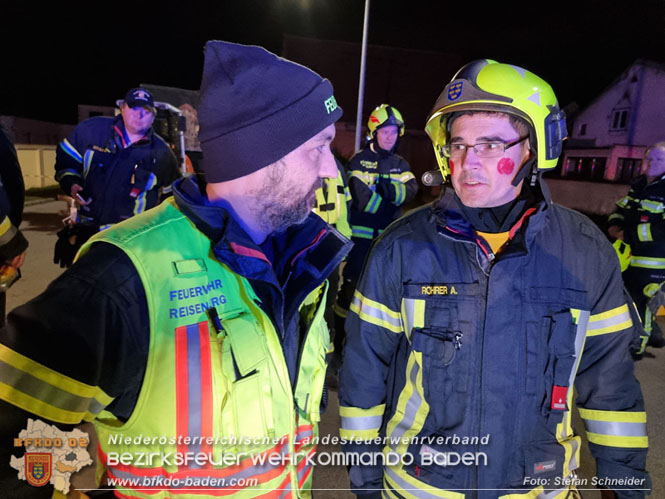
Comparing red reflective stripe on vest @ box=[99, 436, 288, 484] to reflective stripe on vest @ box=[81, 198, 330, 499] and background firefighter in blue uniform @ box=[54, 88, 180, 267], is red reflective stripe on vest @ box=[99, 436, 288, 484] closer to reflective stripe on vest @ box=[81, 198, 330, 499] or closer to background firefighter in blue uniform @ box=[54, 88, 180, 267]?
reflective stripe on vest @ box=[81, 198, 330, 499]

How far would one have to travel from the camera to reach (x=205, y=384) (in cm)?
119

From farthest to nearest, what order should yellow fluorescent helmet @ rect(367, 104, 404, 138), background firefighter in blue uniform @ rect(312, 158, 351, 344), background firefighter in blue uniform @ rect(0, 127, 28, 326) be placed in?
1. yellow fluorescent helmet @ rect(367, 104, 404, 138)
2. background firefighter in blue uniform @ rect(312, 158, 351, 344)
3. background firefighter in blue uniform @ rect(0, 127, 28, 326)

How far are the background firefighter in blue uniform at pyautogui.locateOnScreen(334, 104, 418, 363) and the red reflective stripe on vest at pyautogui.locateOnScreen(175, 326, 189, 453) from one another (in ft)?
14.4

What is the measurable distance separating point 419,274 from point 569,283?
629 mm

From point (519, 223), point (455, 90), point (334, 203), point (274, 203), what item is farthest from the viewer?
point (334, 203)

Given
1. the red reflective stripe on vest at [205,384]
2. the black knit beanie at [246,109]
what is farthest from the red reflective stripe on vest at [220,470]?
the black knit beanie at [246,109]

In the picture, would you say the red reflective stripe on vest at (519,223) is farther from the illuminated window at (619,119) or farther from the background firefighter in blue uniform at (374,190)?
the illuminated window at (619,119)

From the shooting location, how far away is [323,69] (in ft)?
107

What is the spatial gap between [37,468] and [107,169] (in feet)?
14.4

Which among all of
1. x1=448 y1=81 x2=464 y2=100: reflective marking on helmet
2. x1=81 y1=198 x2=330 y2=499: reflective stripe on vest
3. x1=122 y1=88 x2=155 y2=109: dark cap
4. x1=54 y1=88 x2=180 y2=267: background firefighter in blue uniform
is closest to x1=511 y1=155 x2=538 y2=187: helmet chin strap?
x1=448 y1=81 x2=464 y2=100: reflective marking on helmet

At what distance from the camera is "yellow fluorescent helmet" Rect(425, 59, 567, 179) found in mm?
2008

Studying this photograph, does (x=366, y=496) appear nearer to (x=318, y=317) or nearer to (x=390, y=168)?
(x=318, y=317)

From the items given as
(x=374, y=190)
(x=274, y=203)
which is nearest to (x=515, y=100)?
(x=274, y=203)

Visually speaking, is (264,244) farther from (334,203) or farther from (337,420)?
(334,203)
